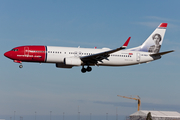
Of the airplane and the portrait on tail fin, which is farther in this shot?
the portrait on tail fin

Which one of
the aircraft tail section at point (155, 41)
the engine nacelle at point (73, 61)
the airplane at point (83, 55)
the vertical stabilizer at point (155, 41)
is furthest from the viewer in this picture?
the vertical stabilizer at point (155, 41)

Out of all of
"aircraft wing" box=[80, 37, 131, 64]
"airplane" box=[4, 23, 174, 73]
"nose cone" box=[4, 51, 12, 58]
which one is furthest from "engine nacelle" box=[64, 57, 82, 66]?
"nose cone" box=[4, 51, 12, 58]

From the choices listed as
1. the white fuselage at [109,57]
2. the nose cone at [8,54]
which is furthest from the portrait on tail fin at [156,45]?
the nose cone at [8,54]

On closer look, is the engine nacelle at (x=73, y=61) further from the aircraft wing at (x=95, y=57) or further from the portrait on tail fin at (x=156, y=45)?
the portrait on tail fin at (x=156, y=45)

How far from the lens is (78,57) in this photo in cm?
6166

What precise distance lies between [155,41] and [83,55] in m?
18.2

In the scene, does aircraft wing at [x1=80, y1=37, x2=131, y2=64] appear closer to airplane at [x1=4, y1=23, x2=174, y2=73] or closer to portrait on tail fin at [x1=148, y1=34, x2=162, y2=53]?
airplane at [x1=4, y1=23, x2=174, y2=73]

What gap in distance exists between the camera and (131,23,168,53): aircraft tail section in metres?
69.2

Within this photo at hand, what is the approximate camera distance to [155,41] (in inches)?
2817

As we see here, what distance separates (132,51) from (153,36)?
322 inches

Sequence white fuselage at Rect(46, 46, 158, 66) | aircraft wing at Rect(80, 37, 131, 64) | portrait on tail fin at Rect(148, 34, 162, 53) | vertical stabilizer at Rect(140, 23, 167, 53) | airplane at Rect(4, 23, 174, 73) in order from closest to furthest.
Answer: airplane at Rect(4, 23, 174, 73) → aircraft wing at Rect(80, 37, 131, 64) → white fuselage at Rect(46, 46, 158, 66) → vertical stabilizer at Rect(140, 23, 167, 53) → portrait on tail fin at Rect(148, 34, 162, 53)

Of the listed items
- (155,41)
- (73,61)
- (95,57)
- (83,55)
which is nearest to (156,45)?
(155,41)

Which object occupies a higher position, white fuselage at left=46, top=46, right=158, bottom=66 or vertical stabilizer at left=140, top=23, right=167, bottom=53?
vertical stabilizer at left=140, top=23, right=167, bottom=53

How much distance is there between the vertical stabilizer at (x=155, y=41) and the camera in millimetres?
69438
